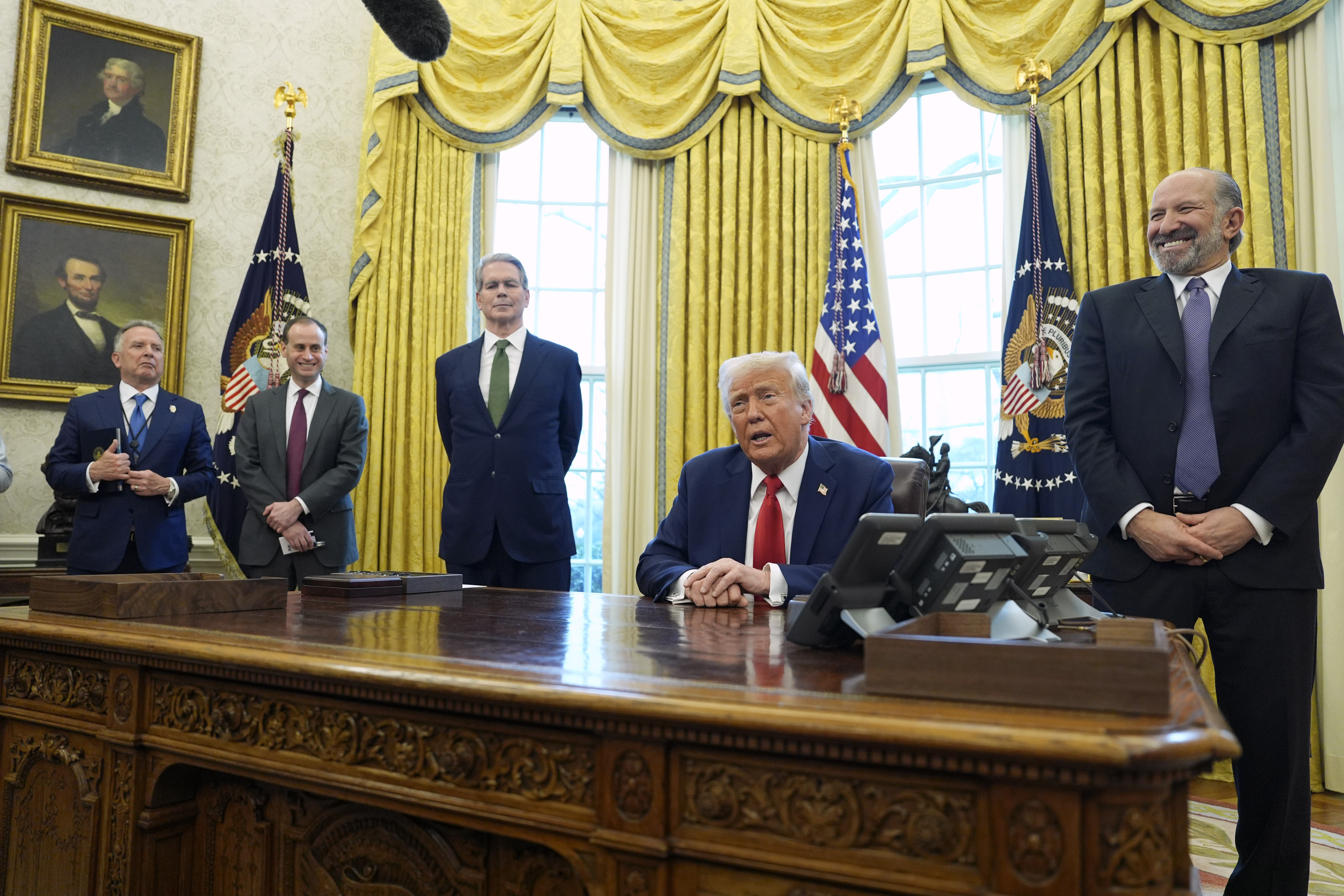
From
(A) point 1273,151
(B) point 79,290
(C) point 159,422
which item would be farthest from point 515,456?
(A) point 1273,151

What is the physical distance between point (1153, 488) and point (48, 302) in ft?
17.0

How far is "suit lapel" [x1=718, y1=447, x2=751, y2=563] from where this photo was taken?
2.40 m

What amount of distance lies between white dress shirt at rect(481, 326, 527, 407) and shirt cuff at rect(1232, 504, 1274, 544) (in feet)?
8.83

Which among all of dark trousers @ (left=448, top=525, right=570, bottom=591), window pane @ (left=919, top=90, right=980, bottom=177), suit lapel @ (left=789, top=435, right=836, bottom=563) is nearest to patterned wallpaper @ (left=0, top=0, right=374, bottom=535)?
dark trousers @ (left=448, top=525, right=570, bottom=591)

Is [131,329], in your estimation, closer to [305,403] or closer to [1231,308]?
[305,403]

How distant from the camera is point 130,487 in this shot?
3.75 meters

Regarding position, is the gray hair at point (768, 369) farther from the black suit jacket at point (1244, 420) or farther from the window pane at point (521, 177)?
the window pane at point (521, 177)

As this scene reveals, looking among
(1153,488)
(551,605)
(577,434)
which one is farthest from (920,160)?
(551,605)

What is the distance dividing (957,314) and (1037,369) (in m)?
0.79

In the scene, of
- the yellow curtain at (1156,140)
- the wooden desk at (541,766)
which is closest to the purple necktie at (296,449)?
the wooden desk at (541,766)

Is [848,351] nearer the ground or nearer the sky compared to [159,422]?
nearer the sky

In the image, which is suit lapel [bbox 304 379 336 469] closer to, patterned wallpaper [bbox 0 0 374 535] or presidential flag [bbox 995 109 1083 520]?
patterned wallpaper [bbox 0 0 374 535]

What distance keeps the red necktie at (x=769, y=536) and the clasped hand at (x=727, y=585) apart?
24 cm

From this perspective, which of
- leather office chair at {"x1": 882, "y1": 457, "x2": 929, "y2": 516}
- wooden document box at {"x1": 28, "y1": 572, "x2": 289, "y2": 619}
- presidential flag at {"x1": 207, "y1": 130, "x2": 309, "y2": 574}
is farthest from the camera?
presidential flag at {"x1": 207, "y1": 130, "x2": 309, "y2": 574}
